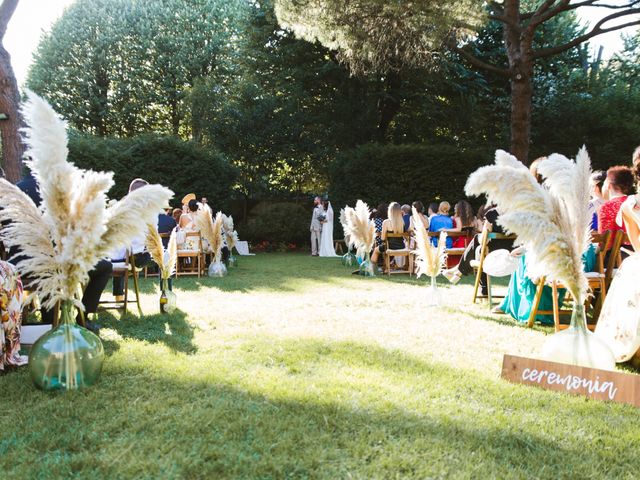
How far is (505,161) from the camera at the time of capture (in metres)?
3.88

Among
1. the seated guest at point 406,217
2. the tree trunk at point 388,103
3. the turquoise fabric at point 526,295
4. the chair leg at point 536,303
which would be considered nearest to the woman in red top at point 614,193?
the turquoise fabric at point 526,295

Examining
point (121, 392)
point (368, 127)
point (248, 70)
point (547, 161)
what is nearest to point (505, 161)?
point (547, 161)

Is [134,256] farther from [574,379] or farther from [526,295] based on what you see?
[574,379]

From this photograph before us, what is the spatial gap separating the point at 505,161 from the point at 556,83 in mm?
20796

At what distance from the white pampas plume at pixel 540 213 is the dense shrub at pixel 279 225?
16.3 meters

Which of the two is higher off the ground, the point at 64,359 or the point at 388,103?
the point at 388,103

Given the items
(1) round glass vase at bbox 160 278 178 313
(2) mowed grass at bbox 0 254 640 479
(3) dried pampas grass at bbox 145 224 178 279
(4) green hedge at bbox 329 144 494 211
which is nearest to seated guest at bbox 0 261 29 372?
(2) mowed grass at bbox 0 254 640 479

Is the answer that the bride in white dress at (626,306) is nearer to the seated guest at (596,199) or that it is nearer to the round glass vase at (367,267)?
the seated guest at (596,199)

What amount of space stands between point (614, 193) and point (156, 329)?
5.11m

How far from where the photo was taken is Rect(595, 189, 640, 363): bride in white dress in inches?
161

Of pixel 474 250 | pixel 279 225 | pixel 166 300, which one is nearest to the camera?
pixel 166 300

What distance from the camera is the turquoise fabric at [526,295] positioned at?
19.0 ft

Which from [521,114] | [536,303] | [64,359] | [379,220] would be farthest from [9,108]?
[521,114]

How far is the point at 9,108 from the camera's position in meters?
10.2
